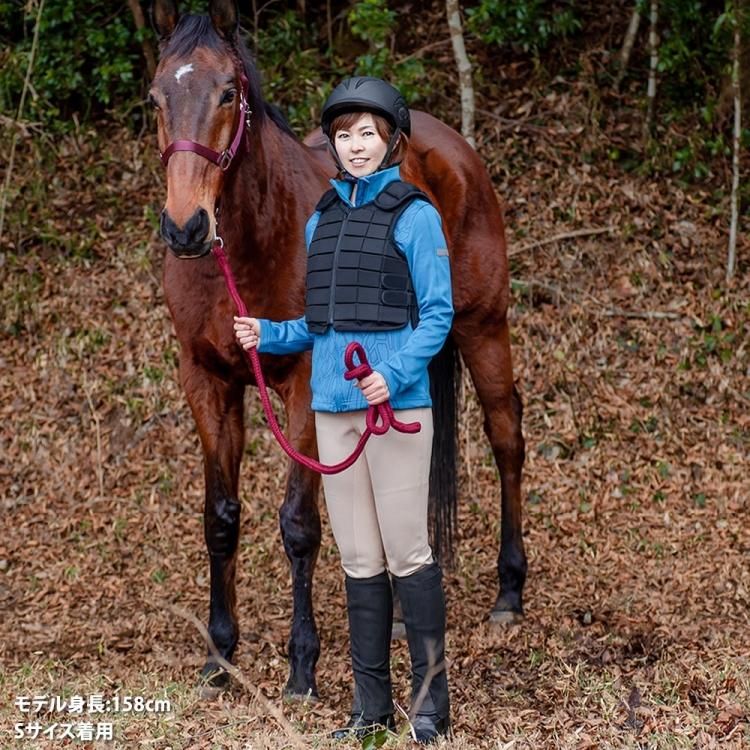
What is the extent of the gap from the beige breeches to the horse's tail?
1671mm

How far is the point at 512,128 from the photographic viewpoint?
8688mm

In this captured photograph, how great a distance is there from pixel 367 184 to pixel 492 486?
3.56 m

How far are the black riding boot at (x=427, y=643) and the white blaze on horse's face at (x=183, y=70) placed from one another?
175 centimetres

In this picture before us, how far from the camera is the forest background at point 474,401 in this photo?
14.2 feet

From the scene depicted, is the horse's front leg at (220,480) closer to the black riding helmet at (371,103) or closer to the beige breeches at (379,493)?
the beige breeches at (379,493)

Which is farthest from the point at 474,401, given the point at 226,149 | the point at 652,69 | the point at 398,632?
the point at 226,149

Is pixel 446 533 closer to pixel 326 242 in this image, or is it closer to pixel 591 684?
pixel 591 684

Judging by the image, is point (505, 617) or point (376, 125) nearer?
point (376, 125)

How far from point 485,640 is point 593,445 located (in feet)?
7.30

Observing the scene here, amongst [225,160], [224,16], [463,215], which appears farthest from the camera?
[463,215]

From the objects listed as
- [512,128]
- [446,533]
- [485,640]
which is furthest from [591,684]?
[512,128]

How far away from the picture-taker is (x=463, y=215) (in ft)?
18.0

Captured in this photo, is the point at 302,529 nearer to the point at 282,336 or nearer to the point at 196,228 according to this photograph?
the point at 282,336

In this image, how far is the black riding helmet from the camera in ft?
10.9
